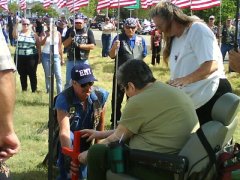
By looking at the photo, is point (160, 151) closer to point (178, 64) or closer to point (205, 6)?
point (178, 64)

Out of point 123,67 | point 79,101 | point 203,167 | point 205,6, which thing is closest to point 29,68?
point 205,6

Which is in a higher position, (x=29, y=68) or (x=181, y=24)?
(x=181, y=24)

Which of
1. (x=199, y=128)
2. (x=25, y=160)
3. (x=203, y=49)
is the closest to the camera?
(x=199, y=128)

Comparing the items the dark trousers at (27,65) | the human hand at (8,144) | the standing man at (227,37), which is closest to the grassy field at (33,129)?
the dark trousers at (27,65)

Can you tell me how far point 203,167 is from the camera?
2.96 metres

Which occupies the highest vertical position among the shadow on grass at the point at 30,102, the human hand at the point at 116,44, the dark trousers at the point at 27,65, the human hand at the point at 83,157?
the human hand at the point at 116,44

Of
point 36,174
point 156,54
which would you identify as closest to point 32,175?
point 36,174

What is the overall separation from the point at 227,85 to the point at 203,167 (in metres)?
1.34

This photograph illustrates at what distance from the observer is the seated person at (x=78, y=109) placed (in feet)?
13.1

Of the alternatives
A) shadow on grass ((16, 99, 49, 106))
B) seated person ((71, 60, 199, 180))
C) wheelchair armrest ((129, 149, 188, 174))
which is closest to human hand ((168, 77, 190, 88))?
seated person ((71, 60, 199, 180))

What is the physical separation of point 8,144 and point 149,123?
1262 millimetres

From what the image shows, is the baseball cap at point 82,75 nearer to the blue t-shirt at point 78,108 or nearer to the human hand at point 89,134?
the blue t-shirt at point 78,108

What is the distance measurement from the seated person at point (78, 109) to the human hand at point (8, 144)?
5.34 ft

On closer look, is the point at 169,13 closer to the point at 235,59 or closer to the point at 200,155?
the point at 235,59
